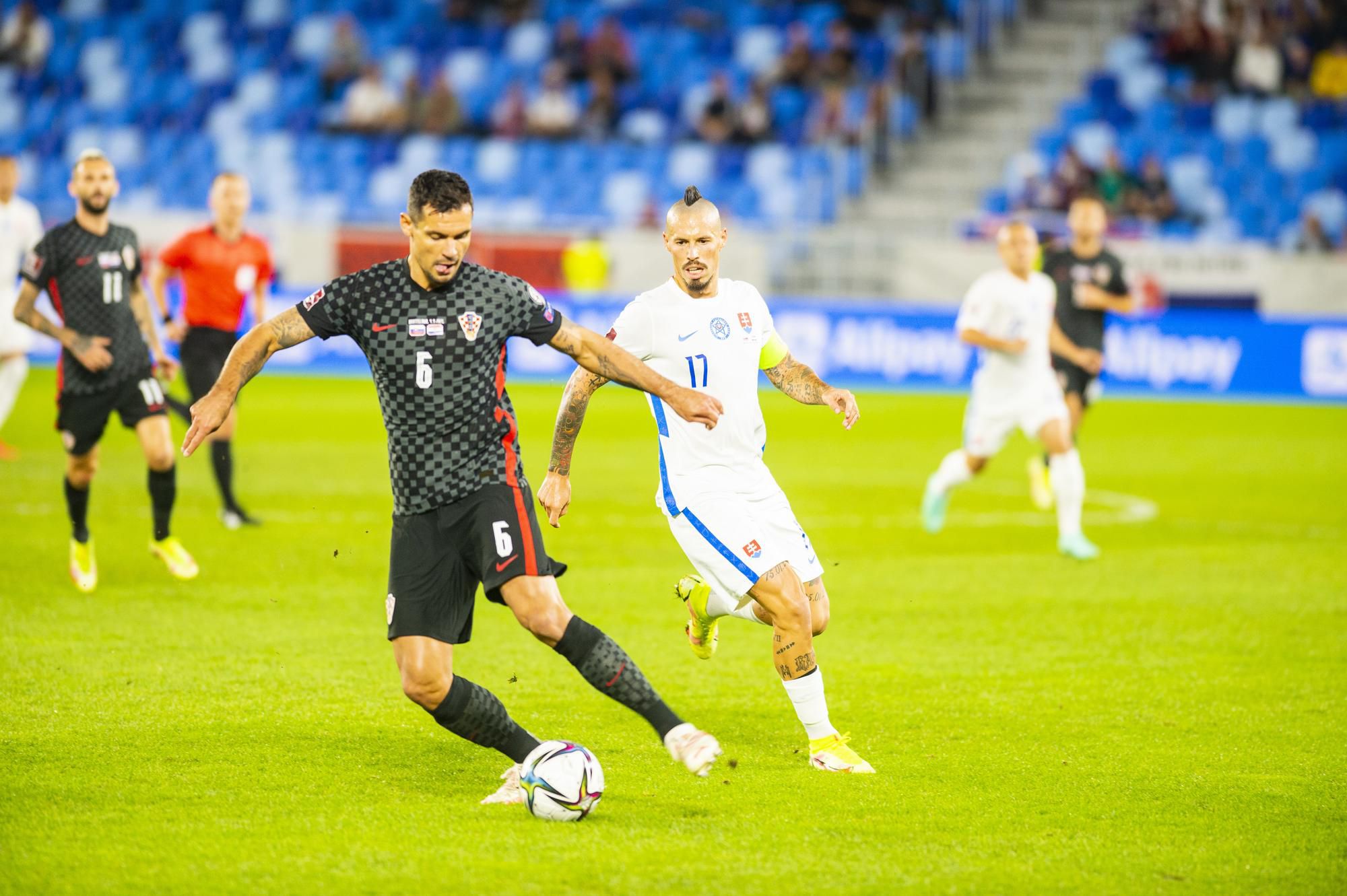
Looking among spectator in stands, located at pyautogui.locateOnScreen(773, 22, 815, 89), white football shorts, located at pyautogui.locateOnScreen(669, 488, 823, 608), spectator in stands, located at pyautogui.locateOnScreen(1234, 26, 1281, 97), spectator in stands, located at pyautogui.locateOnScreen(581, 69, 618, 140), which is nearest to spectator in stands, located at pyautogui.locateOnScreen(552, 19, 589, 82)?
spectator in stands, located at pyautogui.locateOnScreen(581, 69, 618, 140)

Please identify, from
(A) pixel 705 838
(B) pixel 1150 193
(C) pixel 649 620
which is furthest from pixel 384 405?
(B) pixel 1150 193

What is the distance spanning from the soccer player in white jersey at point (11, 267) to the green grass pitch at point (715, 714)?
0.92 metres

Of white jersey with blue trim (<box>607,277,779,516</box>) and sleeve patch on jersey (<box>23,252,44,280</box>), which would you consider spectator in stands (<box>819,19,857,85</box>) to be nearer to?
sleeve patch on jersey (<box>23,252,44,280</box>)

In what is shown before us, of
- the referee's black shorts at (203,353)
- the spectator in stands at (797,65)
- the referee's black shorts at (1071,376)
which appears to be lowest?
the referee's black shorts at (1071,376)

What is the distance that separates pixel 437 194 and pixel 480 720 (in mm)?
1804

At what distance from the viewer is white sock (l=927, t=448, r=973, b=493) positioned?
12.1 meters

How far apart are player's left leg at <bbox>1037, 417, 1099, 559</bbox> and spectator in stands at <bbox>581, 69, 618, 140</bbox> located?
18.9 meters

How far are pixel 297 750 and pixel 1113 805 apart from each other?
306 centimetres

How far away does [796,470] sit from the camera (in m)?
16.1

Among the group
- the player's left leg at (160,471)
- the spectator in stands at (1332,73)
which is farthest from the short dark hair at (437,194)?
the spectator in stands at (1332,73)

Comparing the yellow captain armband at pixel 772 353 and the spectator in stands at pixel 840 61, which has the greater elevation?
the spectator in stands at pixel 840 61

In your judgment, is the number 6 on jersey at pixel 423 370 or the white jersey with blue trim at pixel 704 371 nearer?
the number 6 on jersey at pixel 423 370

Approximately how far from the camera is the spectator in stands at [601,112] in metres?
29.3

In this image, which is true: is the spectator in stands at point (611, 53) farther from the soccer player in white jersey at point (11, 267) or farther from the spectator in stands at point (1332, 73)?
the soccer player in white jersey at point (11, 267)
